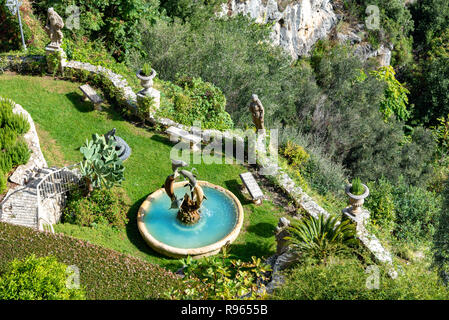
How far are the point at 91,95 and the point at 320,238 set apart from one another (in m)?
9.70

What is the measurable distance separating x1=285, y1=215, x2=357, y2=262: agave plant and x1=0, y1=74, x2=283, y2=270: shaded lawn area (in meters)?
1.57

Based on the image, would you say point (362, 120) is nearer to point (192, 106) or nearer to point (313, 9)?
point (192, 106)

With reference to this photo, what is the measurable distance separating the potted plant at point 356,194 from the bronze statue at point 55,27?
12.2m

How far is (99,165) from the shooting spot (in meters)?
11.3

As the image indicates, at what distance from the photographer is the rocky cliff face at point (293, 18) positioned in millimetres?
29141

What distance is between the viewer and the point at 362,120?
22.6 metres

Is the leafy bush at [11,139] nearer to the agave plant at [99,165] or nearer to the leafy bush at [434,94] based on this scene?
the agave plant at [99,165]

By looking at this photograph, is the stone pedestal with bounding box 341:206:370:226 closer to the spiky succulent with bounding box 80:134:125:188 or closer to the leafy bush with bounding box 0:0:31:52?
the spiky succulent with bounding box 80:134:125:188

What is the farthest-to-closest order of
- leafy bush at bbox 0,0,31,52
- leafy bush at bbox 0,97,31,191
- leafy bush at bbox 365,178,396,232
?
leafy bush at bbox 0,0,31,52 < leafy bush at bbox 365,178,396,232 < leafy bush at bbox 0,97,31,191

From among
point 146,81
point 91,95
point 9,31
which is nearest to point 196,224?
point 146,81

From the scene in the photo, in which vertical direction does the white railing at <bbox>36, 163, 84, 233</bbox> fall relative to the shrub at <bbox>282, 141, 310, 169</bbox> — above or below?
above

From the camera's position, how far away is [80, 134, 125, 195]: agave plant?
1132cm

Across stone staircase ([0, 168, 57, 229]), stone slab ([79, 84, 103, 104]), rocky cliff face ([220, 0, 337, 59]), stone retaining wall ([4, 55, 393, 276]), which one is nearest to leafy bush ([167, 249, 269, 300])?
stone retaining wall ([4, 55, 393, 276])

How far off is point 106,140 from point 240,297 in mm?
6701
